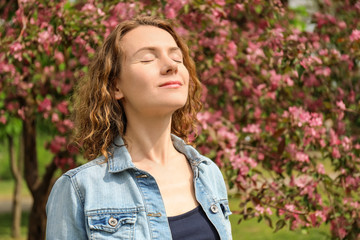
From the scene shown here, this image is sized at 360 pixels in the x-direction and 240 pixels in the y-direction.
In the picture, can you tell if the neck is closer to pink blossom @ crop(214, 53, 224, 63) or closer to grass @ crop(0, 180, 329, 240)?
pink blossom @ crop(214, 53, 224, 63)

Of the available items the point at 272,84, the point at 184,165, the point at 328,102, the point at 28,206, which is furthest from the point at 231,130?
the point at 28,206

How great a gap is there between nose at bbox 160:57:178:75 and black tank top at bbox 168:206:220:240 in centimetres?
52

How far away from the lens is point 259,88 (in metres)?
4.16

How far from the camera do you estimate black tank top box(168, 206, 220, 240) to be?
1729mm

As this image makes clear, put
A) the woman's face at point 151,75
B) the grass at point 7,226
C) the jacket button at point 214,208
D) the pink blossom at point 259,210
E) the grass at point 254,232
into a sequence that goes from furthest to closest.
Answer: the grass at point 7,226 → the grass at point 254,232 → the pink blossom at point 259,210 → the jacket button at point 214,208 → the woman's face at point 151,75

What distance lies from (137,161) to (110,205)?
241 mm

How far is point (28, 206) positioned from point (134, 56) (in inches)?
561

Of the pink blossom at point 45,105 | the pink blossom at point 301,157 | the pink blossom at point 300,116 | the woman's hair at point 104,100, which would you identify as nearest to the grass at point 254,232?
the pink blossom at point 301,157

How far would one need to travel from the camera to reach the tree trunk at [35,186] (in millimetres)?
5605

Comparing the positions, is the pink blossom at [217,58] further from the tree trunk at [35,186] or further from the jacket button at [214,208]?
the tree trunk at [35,186]

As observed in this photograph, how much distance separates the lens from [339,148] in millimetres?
3857

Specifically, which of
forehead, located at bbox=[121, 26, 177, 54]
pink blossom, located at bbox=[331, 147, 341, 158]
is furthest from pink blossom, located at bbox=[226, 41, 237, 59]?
forehead, located at bbox=[121, 26, 177, 54]

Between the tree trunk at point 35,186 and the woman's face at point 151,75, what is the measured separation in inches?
155

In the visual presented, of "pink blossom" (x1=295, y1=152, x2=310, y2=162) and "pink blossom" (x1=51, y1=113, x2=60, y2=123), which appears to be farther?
"pink blossom" (x1=51, y1=113, x2=60, y2=123)
